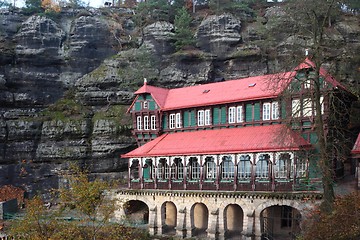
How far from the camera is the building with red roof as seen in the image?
2805cm

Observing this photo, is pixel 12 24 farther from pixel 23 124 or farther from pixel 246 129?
pixel 246 129

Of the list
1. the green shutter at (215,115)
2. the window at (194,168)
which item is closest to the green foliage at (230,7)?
the green shutter at (215,115)

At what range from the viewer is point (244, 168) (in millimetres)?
32000

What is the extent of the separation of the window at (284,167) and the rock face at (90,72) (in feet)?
51.7

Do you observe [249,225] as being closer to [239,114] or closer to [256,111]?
[256,111]

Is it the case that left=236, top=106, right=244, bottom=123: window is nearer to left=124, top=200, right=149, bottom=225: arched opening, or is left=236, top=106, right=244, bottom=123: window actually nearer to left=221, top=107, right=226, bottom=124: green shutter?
left=221, top=107, right=226, bottom=124: green shutter

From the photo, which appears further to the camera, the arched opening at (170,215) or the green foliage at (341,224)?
the arched opening at (170,215)

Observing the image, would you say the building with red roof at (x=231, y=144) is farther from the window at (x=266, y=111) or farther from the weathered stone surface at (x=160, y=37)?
the weathered stone surface at (x=160, y=37)

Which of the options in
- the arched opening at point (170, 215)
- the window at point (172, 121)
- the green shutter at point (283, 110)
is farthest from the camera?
the window at point (172, 121)

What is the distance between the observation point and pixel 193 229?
30.8 metres

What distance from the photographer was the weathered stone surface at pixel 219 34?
50094mm

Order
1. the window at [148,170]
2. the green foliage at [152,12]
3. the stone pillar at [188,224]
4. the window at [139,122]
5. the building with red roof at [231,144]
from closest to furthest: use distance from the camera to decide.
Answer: the building with red roof at [231,144], the stone pillar at [188,224], the window at [148,170], the window at [139,122], the green foliage at [152,12]

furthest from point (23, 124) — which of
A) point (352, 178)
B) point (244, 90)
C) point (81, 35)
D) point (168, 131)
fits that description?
point (352, 178)

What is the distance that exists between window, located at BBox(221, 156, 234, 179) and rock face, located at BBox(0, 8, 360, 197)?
606 inches
